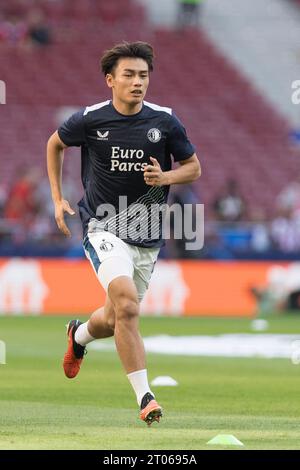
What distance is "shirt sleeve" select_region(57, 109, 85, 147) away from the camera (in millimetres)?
10266

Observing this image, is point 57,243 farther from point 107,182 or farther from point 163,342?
point 107,182

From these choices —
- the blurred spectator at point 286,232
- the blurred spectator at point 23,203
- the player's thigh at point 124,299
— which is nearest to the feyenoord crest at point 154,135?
the player's thigh at point 124,299

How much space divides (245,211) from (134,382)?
17.6 meters

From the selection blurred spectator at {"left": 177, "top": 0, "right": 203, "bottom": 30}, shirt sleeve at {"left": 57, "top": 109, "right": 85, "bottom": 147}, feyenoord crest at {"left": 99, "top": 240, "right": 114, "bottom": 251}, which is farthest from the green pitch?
blurred spectator at {"left": 177, "top": 0, "right": 203, "bottom": 30}

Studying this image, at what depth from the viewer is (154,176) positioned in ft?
31.6

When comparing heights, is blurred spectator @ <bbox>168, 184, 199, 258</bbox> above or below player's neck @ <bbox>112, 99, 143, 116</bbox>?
above

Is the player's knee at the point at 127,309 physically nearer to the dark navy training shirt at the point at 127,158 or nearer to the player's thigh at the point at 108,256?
the player's thigh at the point at 108,256

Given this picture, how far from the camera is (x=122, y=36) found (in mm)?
32625

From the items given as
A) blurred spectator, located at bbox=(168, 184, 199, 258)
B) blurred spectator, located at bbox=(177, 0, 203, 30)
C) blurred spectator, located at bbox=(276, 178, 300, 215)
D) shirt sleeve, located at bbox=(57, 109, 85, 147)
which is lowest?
shirt sleeve, located at bbox=(57, 109, 85, 147)

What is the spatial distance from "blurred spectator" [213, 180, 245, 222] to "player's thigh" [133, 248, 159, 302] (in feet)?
53.1

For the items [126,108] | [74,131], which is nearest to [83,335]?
[74,131]

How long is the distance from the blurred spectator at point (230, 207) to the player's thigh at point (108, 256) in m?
16.4

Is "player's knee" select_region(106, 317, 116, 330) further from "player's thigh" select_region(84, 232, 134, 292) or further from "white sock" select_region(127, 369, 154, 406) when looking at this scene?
"white sock" select_region(127, 369, 154, 406)

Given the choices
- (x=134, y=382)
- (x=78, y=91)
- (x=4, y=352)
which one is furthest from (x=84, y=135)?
(x=78, y=91)
